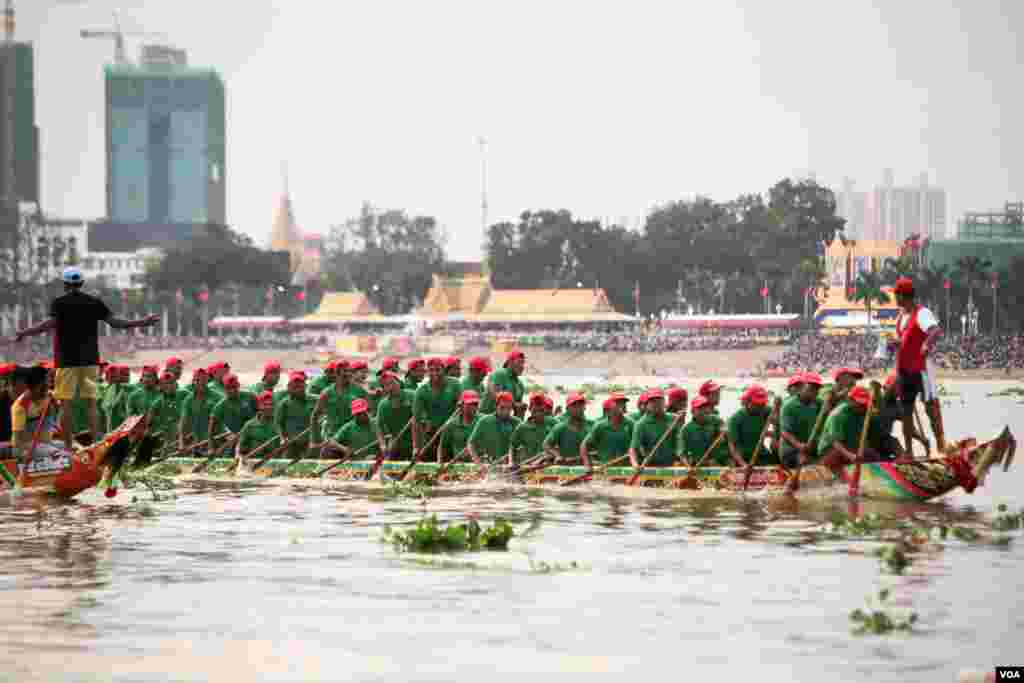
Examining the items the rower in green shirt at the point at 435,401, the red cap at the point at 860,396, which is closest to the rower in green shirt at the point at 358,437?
the rower in green shirt at the point at 435,401

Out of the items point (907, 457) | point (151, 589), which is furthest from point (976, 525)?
point (151, 589)

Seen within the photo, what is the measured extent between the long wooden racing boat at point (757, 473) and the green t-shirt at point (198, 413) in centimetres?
62

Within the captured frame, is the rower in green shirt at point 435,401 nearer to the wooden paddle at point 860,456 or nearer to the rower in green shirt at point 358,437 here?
the rower in green shirt at point 358,437

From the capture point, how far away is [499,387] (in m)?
26.6

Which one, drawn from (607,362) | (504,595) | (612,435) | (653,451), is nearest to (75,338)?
(612,435)

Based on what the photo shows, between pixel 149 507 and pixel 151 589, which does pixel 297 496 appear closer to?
pixel 149 507

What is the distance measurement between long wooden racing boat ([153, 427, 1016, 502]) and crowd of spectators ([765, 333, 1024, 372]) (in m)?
61.2

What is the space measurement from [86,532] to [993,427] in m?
32.2

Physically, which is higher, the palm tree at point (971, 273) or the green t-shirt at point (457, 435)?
the palm tree at point (971, 273)

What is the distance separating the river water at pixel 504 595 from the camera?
13180mm

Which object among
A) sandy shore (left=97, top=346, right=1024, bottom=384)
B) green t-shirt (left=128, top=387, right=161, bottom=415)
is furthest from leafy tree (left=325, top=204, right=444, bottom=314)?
green t-shirt (left=128, top=387, right=161, bottom=415)

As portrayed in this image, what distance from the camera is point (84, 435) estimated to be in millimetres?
22859

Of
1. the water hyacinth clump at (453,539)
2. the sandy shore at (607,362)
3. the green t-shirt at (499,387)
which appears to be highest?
Result: the green t-shirt at (499,387)

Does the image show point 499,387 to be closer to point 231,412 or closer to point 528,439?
point 528,439
